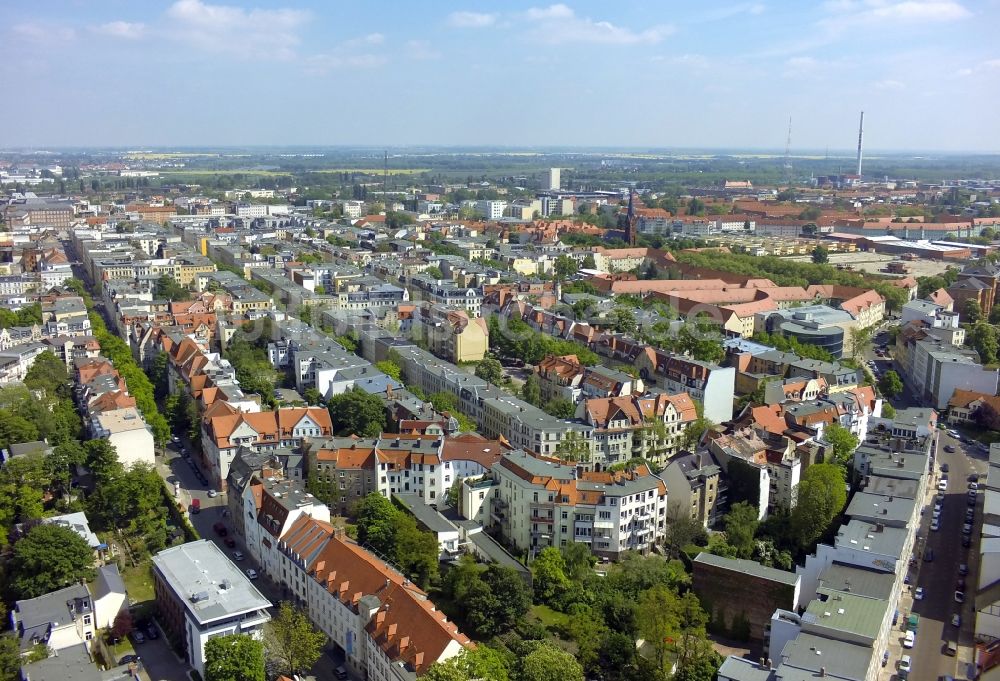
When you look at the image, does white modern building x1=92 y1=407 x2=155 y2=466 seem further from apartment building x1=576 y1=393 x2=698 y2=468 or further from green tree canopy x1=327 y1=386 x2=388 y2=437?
apartment building x1=576 y1=393 x2=698 y2=468

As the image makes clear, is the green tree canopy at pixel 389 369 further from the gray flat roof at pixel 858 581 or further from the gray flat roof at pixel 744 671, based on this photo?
the gray flat roof at pixel 744 671

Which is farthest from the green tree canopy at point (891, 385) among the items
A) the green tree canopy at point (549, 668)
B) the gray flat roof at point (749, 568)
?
the green tree canopy at point (549, 668)

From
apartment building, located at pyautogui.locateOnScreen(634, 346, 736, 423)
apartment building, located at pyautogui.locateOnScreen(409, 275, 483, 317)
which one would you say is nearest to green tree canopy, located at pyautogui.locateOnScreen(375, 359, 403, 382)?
apartment building, located at pyautogui.locateOnScreen(634, 346, 736, 423)

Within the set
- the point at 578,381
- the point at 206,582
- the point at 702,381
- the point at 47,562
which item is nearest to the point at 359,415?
the point at 578,381

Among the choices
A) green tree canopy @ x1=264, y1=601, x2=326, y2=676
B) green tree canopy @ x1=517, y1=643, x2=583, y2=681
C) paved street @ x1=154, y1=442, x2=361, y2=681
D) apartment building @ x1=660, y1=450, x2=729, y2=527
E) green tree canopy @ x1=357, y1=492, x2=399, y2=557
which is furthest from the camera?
apartment building @ x1=660, y1=450, x2=729, y2=527

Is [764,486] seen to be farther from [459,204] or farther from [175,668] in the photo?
[459,204]

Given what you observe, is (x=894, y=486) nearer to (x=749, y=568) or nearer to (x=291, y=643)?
(x=749, y=568)

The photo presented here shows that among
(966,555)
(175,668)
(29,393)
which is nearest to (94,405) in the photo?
(29,393)
